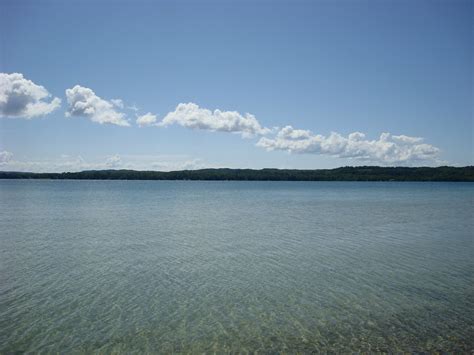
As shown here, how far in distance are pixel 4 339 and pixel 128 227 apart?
19.6 m

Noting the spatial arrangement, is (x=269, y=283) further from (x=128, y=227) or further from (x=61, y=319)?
(x=128, y=227)

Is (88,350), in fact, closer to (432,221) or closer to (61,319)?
(61,319)

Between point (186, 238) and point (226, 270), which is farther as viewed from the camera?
point (186, 238)

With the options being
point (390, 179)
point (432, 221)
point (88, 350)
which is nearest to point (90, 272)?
point (88, 350)

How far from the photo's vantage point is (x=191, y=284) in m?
13.2

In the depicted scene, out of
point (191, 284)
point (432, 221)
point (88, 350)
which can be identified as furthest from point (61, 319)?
point (432, 221)

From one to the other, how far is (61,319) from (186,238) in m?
13.2

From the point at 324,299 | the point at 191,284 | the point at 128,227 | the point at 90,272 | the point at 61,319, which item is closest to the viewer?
the point at 61,319

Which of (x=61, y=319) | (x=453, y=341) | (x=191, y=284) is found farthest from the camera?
(x=191, y=284)

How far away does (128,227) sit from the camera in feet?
92.0

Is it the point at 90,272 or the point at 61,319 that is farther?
the point at 90,272

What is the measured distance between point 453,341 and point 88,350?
888 centimetres

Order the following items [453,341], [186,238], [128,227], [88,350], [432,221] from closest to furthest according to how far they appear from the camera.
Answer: [88,350], [453,341], [186,238], [128,227], [432,221]

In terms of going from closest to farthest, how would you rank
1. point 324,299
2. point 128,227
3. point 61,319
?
point 61,319 < point 324,299 < point 128,227
